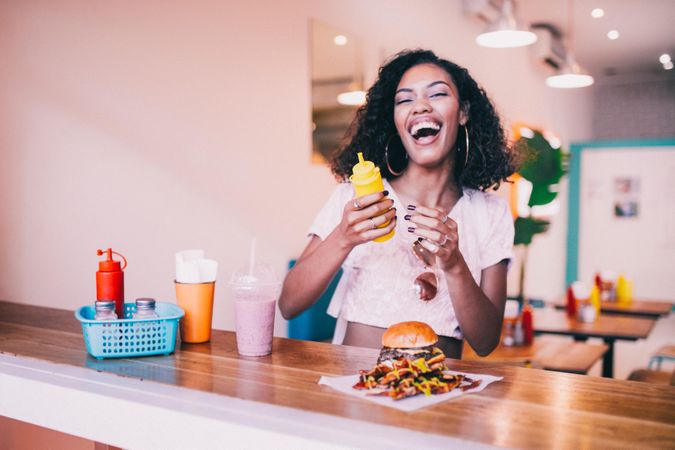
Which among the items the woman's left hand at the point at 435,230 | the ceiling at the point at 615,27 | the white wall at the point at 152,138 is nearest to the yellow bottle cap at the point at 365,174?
the woman's left hand at the point at 435,230

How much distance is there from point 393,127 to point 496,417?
3.56 feet

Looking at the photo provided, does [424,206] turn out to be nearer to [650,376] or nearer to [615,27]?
[650,376]

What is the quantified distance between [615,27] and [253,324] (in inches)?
264

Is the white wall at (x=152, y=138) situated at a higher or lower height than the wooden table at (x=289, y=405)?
higher

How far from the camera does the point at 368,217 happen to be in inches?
54.9

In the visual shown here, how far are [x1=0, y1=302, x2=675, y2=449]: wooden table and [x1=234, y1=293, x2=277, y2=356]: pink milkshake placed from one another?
1.4 inches

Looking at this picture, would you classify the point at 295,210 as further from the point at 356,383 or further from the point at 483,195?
the point at 356,383

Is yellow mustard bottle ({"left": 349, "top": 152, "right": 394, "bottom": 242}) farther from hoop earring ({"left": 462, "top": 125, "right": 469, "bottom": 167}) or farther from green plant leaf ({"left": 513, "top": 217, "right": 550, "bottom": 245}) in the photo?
green plant leaf ({"left": 513, "top": 217, "right": 550, "bottom": 245})

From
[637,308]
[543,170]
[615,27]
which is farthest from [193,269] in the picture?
[615,27]

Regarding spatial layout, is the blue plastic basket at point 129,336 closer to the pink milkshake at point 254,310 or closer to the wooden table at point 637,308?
the pink milkshake at point 254,310

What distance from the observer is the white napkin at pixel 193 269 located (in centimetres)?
157

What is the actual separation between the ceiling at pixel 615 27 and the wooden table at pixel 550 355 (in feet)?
10.2

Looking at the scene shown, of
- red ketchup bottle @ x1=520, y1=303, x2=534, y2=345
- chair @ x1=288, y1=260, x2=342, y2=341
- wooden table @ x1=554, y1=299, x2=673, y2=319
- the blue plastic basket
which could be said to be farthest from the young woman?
wooden table @ x1=554, y1=299, x2=673, y2=319

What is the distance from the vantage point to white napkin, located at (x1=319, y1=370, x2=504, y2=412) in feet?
3.55
